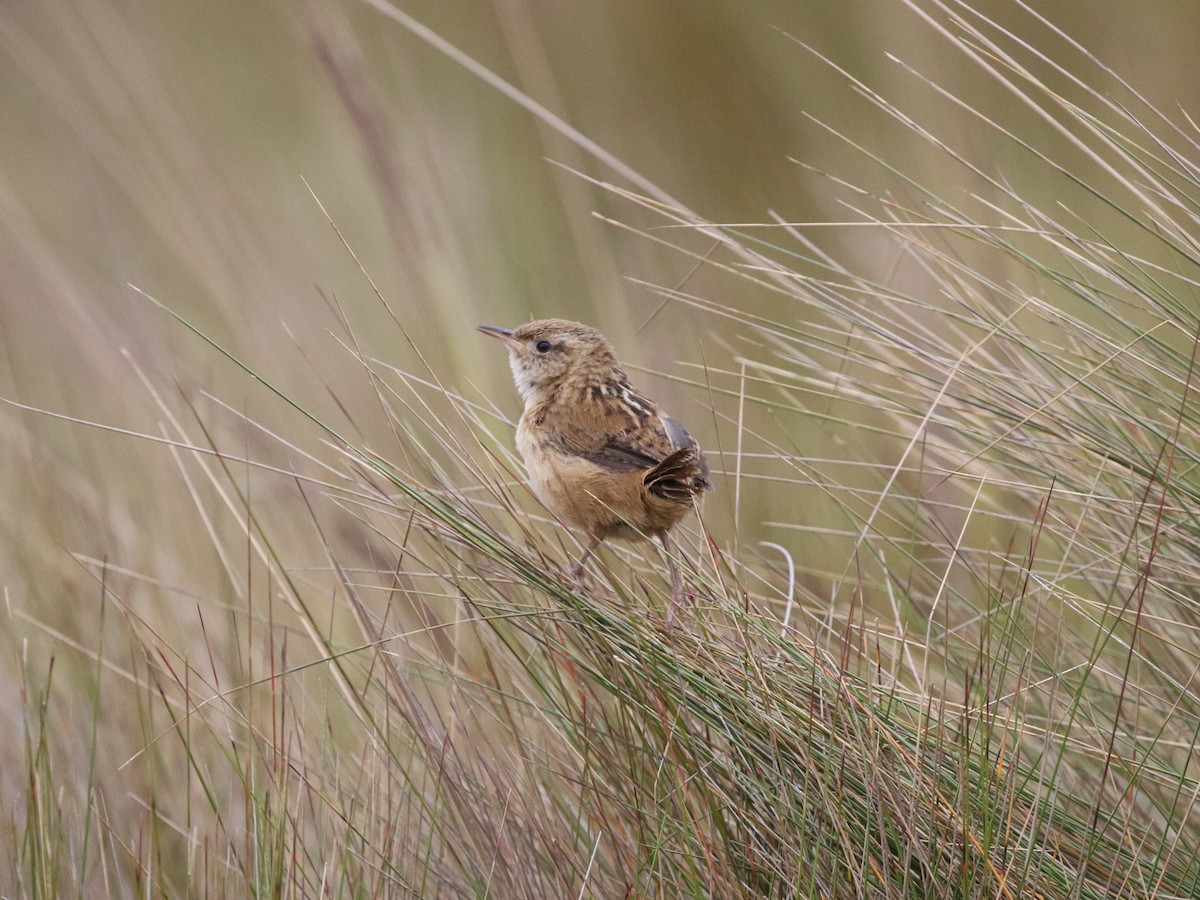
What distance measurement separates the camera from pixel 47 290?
4875 millimetres

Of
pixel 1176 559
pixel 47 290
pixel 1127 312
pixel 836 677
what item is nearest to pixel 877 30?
pixel 1127 312

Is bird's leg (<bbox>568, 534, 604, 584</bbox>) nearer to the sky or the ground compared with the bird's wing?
nearer to the ground

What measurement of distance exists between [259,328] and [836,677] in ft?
8.67

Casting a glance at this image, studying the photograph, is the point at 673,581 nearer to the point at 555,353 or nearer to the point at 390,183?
the point at 555,353

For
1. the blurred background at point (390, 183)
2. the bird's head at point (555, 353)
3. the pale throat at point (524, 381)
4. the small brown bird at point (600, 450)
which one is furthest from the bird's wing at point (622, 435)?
the pale throat at point (524, 381)

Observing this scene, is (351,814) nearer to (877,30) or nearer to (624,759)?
(624,759)

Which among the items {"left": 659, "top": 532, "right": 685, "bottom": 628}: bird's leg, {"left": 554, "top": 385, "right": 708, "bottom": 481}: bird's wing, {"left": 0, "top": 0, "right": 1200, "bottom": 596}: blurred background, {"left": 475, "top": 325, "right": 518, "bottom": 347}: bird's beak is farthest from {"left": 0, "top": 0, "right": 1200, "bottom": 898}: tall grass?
{"left": 0, "top": 0, "right": 1200, "bottom": 596}: blurred background

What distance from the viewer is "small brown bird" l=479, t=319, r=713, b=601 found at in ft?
9.84

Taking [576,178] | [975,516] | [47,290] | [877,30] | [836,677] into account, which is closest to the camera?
[836,677]

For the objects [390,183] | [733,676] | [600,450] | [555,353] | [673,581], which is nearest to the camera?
[733,676]

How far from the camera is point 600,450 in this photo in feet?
10.5

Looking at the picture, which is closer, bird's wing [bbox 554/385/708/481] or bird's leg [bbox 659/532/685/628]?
bird's leg [bbox 659/532/685/628]

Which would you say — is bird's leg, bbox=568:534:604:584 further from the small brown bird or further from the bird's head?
the bird's head

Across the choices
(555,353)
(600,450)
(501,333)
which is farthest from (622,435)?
(501,333)
